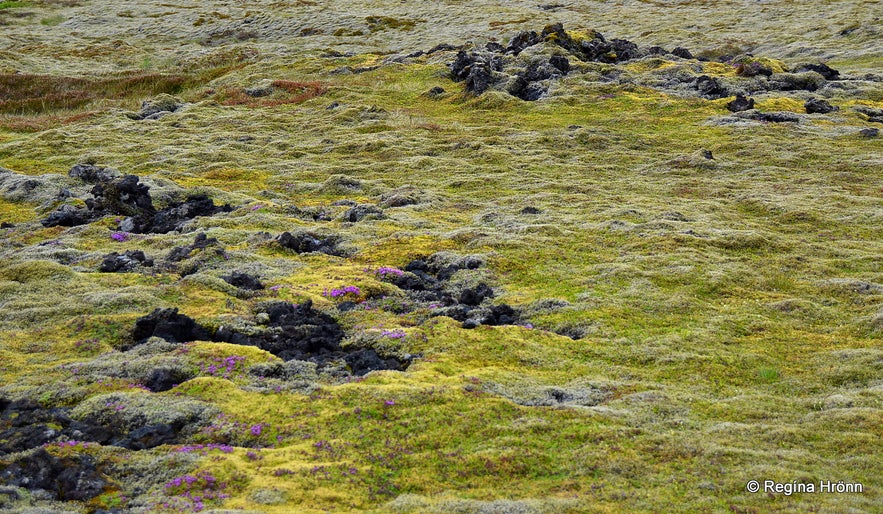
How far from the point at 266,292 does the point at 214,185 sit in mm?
16479

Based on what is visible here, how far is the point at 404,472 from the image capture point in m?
11.6

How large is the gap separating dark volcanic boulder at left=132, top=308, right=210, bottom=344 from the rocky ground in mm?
62

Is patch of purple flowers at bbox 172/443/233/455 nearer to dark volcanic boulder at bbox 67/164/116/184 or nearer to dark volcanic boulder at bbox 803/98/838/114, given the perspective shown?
dark volcanic boulder at bbox 67/164/116/184

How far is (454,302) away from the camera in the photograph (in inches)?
783

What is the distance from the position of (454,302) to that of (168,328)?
784cm

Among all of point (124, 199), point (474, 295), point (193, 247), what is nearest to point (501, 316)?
point (474, 295)

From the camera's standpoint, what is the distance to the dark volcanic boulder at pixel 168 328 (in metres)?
16.8

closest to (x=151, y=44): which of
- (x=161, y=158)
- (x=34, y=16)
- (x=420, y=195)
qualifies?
(x=34, y=16)

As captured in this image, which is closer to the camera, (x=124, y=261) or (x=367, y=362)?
(x=367, y=362)

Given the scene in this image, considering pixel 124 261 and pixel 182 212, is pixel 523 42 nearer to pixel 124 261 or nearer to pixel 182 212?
pixel 182 212

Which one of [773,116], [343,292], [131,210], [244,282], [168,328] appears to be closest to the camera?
[168,328]

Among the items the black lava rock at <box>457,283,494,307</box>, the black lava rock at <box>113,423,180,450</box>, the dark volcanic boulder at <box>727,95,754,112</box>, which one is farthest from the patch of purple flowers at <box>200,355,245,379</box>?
the dark volcanic boulder at <box>727,95,754,112</box>

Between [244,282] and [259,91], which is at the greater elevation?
[259,91]

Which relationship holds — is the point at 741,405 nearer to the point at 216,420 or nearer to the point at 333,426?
the point at 333,426
